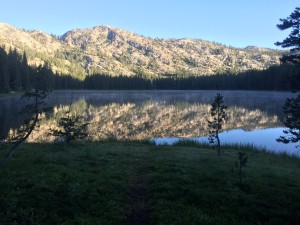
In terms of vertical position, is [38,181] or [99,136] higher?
[38,181]

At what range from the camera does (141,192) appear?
57.7ft

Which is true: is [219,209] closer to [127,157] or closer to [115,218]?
[115,218]

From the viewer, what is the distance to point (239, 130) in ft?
181

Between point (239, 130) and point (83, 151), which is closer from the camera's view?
point (83, 151)

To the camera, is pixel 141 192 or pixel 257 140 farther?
pixel 257 140

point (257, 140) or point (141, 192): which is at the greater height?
point (141, 192)

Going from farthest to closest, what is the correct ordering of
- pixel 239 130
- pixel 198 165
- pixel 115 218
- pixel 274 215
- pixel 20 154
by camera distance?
pixel 239 130, pixel 20 154, pixel 198 165, pixel 274 215, pixel 115 218

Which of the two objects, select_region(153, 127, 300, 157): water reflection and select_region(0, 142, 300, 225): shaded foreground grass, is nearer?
select_region(0, 142, 300, 225): shaded foreground grass

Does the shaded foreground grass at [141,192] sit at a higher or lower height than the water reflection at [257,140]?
higher

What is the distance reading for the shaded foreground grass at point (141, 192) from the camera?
543 inches

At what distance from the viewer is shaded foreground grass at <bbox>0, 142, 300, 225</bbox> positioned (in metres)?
13.8

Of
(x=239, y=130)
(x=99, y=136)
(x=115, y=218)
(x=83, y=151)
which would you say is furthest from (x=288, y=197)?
(x=239, y=130)

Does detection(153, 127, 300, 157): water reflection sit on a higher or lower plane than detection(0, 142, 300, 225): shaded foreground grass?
lower

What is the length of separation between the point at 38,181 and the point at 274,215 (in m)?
12.2
